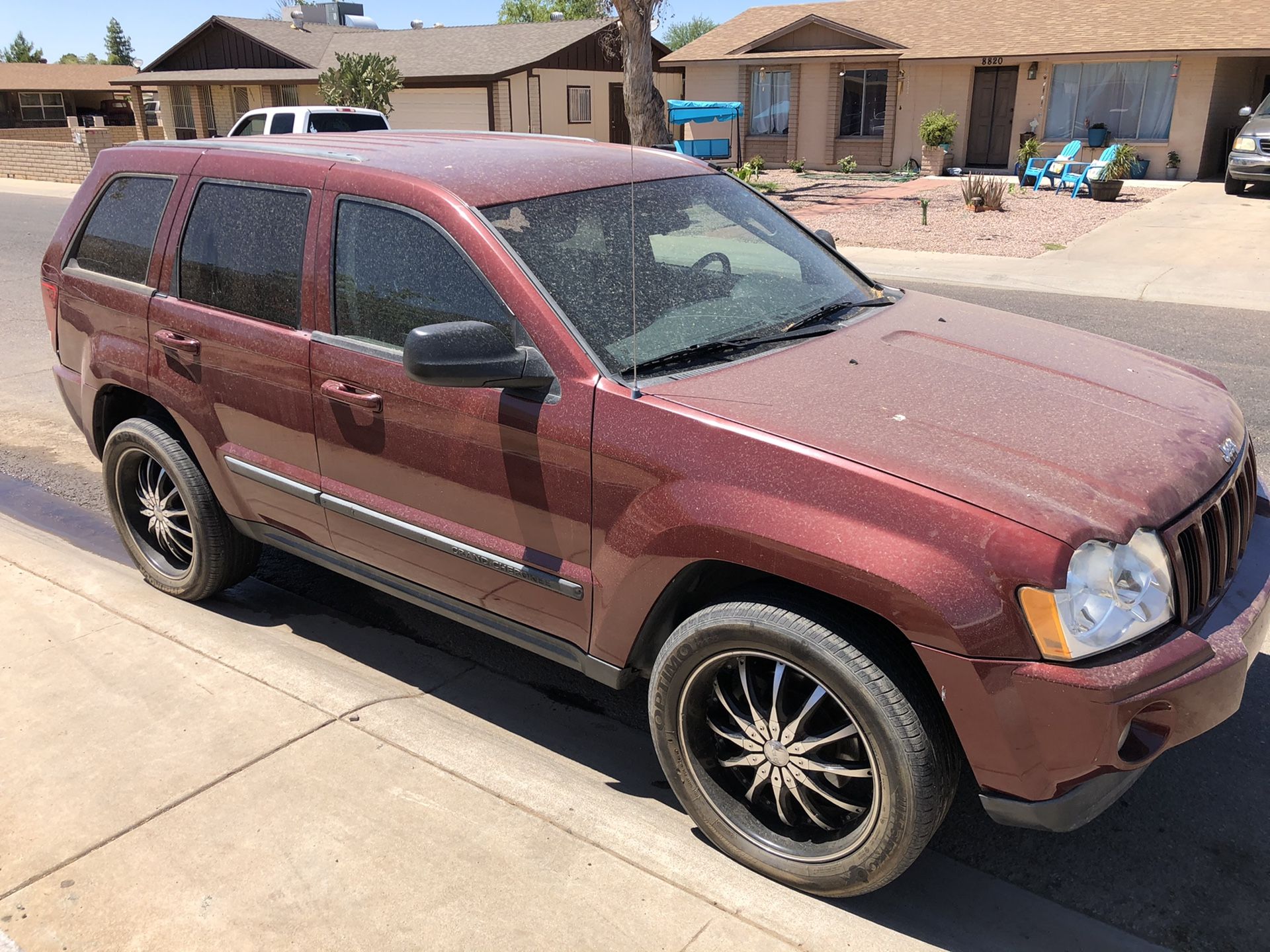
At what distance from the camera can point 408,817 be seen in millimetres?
3084

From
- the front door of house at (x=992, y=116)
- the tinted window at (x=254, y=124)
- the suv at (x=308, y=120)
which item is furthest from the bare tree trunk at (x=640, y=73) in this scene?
the front door of house at (x=992, y=116)

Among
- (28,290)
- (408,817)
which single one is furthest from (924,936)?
(28,290)

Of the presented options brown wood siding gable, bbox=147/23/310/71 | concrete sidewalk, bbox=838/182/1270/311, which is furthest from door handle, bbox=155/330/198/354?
brown wood siding gable, bbox=147/23/310/71

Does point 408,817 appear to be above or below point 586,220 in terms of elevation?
below

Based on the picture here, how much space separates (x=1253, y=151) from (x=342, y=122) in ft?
54.2

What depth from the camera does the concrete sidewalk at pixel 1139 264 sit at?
11664mm

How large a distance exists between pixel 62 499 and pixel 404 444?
3.67 metres

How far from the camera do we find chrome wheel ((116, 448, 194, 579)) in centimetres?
439

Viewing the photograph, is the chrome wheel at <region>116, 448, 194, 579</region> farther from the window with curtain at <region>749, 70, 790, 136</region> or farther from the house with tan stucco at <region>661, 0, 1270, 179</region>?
the window with curtain at <region>749, 70, 790, 136</region>

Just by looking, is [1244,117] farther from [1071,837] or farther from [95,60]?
[95,60]

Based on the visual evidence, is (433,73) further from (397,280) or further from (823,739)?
(823,739)

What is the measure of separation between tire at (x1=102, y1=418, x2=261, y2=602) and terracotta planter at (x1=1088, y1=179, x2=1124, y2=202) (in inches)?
776

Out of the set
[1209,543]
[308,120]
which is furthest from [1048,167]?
[1209,543]

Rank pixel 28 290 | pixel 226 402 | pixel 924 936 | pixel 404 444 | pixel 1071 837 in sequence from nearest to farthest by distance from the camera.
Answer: pixel 924 936 < pixel 1071 837 < pixel 404 444 < pixel 226 402 < pixel 28 290
